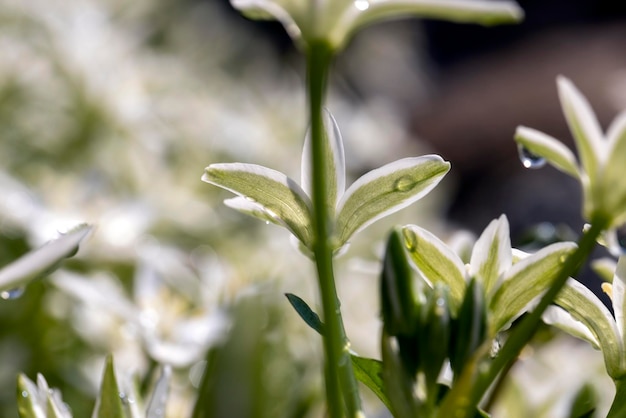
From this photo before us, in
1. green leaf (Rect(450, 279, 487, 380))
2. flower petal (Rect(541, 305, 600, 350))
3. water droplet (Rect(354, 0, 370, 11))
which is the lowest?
flower petal (Rect(541, 305, 600, 350))

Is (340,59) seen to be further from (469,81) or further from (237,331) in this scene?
(237,331)

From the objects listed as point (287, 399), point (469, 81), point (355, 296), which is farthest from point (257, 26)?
point (287, 399)

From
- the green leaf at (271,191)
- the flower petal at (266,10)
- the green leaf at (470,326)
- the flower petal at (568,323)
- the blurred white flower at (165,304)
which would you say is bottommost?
the blurred white flower at (165,304)

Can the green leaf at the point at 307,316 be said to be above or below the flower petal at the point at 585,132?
below

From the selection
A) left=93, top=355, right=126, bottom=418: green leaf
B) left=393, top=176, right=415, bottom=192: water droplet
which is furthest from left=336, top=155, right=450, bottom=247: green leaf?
left=93, top=355, right=126, bottom=418: green leaf

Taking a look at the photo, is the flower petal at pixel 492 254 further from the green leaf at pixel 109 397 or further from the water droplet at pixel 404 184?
the green leaf at pixel 109 397

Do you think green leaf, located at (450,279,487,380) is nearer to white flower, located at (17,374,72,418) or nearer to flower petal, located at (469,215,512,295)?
flower petal, located at (469,215,512,295)

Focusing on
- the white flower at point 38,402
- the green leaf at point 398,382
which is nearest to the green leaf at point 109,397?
the white flower at point 38,402

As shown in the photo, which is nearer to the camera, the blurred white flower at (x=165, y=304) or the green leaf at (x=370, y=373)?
the green leaf at (x=370, y=373)
